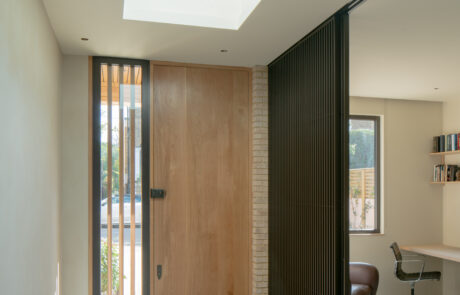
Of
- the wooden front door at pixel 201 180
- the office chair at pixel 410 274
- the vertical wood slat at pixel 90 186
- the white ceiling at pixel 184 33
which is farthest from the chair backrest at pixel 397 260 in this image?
the vertical wood slat at pixel 90 186

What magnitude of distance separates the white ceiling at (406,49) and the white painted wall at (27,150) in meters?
2.02

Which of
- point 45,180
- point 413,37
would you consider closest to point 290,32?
point 413,37

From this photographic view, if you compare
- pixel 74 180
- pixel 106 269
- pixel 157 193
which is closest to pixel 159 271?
pixel 106 269

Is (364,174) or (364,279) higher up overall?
(364,174)

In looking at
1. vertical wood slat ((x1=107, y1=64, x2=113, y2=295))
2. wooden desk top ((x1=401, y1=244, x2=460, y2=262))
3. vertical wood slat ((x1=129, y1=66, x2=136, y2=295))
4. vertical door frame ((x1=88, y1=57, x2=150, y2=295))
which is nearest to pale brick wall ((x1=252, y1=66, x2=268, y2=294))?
vertical door frame ((x1=88, y1=57, x2=150, y2=295))

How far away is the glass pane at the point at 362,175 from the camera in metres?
2.83

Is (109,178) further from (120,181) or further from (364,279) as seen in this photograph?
(364,279)

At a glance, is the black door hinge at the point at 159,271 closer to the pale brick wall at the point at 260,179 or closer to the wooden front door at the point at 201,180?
the wooden front door at the point at 201,180

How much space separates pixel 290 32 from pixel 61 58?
2098 millimetres

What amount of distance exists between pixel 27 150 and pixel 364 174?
2.05 m

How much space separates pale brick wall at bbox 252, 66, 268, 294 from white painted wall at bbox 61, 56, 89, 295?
1.62 m

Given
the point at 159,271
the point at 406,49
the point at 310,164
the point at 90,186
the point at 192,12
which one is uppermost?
the point at 192,12

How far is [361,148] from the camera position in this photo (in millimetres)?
2914

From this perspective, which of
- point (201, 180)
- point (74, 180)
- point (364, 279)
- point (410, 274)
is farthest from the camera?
point (201, 180)
